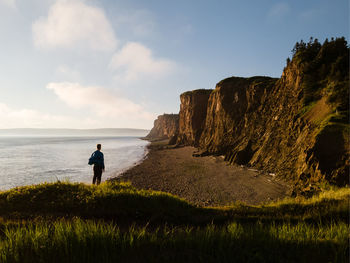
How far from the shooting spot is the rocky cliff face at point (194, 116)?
65.6m

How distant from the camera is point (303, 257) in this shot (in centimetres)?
304

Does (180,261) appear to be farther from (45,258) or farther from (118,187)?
(118,187)

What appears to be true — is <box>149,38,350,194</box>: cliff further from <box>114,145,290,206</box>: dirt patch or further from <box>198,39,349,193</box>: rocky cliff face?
<box>114,145,290,206</box>: dirt patch

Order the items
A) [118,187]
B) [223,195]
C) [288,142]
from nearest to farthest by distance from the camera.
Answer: [118,187]
[223,195]
[288,142]

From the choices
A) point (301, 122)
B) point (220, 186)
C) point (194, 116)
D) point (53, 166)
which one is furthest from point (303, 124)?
point (194, 116)

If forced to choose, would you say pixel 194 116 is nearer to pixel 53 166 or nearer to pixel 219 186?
pixel 53 166

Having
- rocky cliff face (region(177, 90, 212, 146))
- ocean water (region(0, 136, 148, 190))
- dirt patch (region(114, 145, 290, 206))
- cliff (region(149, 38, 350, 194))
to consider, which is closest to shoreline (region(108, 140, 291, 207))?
dirt patch (region(114, 145, 290, 206))

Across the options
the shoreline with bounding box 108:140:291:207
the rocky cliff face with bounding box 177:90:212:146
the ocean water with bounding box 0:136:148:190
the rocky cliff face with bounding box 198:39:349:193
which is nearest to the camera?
the rocky cliff face with bounding box 198:39:349:193

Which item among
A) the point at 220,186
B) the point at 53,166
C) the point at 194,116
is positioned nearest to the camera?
the point at 220,186

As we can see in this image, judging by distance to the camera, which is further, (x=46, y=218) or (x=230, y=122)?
(x=230, y=122)

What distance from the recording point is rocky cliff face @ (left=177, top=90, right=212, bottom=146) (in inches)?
2581

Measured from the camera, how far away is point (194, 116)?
67.4 meters

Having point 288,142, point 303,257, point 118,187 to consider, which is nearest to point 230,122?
point 288,142

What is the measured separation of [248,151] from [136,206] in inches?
1021
